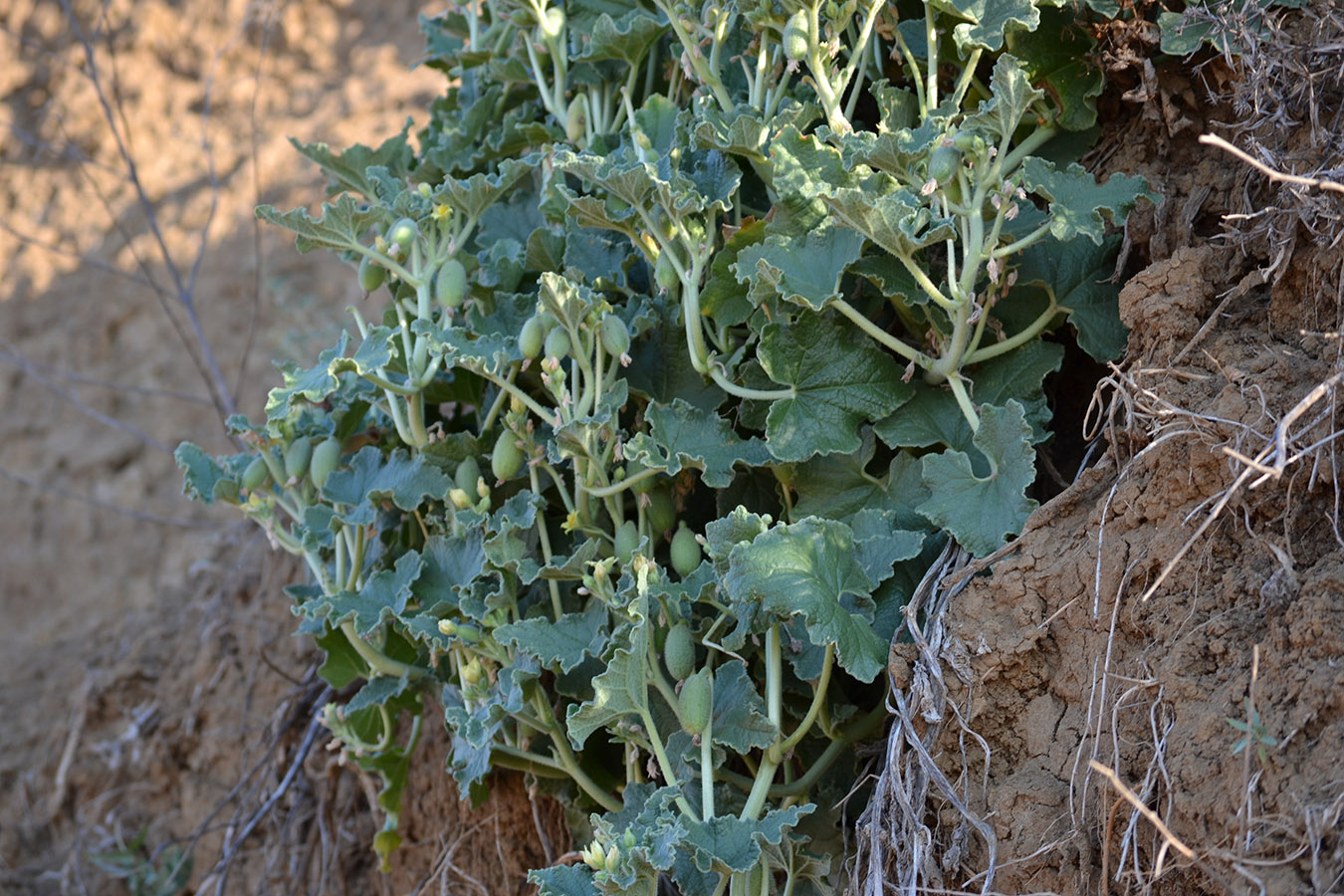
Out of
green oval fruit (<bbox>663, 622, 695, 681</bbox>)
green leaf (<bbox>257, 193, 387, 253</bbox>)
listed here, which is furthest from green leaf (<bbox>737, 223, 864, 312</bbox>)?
green leaf (<bbox>257, 193, 387, 253</bbox>)

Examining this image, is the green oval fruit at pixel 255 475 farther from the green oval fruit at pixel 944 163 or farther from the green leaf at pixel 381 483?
Answer: the green oval fruit at pixel 944 163

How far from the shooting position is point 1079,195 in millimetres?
1635

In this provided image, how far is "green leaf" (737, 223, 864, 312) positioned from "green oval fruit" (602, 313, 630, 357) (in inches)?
7.6

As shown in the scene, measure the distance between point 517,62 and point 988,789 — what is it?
153 cm

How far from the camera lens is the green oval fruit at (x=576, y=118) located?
6.93ft

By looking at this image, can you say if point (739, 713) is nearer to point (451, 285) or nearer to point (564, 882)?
point (564, 882)

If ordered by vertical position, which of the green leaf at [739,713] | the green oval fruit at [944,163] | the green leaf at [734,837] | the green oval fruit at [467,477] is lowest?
the green leaf at [734,837]

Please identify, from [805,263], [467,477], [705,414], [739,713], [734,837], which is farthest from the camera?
[467,477]

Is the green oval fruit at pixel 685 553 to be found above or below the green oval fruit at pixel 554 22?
below

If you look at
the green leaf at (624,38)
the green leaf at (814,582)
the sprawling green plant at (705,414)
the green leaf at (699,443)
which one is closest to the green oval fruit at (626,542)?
the sprawling green plant at (705,414)

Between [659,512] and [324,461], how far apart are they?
600 millimetres

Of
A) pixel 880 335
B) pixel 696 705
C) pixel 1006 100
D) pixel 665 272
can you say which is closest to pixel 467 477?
pixel 665 272

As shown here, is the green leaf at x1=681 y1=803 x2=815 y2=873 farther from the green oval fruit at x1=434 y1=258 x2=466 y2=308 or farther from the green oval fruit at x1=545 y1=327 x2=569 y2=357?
the green oval fruit at x1=434 y1=258 x2=466 y2=308

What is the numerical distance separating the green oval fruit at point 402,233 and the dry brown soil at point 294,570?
0.99 m
